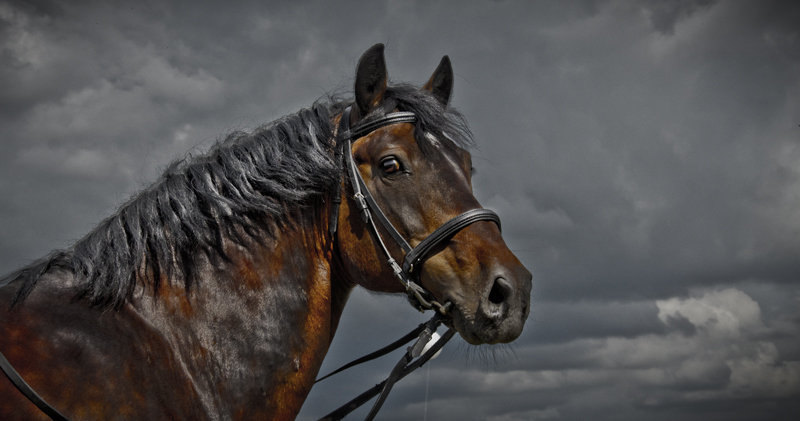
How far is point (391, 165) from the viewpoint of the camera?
4.58 m

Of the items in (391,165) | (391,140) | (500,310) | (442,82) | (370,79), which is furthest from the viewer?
(442,82)

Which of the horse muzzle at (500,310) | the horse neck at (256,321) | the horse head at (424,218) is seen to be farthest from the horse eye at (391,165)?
the horse muzzle at (500,310)

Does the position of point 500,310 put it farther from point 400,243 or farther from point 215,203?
point 215,203

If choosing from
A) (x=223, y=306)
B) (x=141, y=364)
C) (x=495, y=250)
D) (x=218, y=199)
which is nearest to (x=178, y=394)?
(x=141, y=364)

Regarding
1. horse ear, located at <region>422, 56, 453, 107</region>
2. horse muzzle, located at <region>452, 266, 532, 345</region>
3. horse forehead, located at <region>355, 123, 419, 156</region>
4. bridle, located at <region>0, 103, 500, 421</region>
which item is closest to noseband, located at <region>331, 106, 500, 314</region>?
bridle, located at <region>0, 103, 500, 421</region>

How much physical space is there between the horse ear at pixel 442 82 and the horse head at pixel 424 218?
1.96 ft

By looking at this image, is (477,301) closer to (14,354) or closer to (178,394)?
(178,394)

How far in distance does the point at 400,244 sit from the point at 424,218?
28cm

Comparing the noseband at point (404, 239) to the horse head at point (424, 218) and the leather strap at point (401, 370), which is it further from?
the leather strap at point (401, 370)

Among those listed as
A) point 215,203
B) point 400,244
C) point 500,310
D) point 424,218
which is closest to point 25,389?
point 215,203

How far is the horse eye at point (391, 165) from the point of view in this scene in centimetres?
457

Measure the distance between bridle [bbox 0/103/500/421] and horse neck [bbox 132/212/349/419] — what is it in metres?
0.49

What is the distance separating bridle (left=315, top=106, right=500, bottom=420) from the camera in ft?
14.1

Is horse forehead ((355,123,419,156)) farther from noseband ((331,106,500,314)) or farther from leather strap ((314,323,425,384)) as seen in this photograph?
leather strap ((314,323,425,384))
